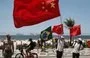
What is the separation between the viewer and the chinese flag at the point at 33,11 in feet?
43.0

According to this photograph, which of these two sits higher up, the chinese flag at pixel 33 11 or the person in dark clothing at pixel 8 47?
the chinese flag at pixel 33 11

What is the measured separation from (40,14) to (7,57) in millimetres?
4055

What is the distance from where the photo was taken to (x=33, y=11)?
43.6 feet

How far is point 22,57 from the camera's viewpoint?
25.8m

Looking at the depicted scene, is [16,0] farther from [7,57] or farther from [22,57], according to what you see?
[22,57]

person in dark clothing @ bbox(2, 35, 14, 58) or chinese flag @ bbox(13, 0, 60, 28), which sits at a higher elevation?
chinese flag @ bbox(13, 0, 60, 28)

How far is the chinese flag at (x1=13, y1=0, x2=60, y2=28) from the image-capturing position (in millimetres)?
13109

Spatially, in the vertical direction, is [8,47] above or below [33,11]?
below

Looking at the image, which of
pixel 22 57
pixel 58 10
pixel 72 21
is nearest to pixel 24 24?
pixel 58 10

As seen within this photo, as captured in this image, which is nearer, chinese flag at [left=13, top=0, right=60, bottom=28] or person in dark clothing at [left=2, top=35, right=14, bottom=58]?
chinese flag at [left=13, top=0, right=60, bottom=28]

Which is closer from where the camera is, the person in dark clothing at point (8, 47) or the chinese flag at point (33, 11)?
the chinese flag at point (33, 11)

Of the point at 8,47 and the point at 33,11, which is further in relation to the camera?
the point at 8,47

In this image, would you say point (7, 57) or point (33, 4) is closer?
point (33, 4)

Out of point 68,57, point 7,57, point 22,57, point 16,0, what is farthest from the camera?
point 68,57
